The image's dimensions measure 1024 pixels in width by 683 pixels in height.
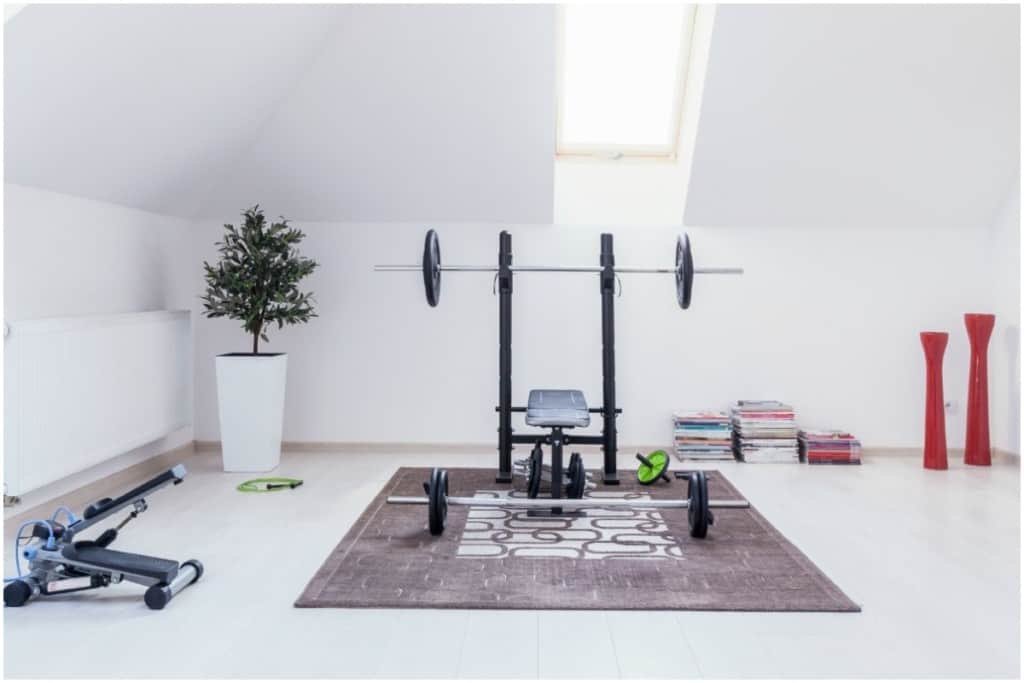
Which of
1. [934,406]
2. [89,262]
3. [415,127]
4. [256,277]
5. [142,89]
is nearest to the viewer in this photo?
[142,89]

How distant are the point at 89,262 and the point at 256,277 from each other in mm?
916

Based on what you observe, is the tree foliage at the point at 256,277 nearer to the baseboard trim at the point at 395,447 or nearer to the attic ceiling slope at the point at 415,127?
the attic ceiling slope at the point at 415,127

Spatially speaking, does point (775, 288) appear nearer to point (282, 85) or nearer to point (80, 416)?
point (282, 85)

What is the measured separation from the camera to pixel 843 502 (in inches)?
174

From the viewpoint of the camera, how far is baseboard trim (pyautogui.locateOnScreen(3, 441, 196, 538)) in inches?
149

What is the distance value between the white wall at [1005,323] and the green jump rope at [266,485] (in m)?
4.25

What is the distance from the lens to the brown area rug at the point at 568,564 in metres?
2.95

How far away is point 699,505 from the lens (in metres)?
3.61

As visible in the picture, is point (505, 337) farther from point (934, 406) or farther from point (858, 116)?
point (934, 406)

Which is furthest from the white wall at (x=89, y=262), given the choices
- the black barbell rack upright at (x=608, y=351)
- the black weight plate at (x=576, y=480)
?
the black barbell rack upright at (x=608, y=351)

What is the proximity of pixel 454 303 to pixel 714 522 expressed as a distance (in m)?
2.43

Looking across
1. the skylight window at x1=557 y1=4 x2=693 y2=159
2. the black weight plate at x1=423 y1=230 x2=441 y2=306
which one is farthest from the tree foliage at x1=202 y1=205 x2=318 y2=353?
the skylight window at x1=557 y1=4 x2=693 y2=159

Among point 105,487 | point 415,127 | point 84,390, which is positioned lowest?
point 105,487

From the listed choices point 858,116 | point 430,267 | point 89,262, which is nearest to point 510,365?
point 430,267
